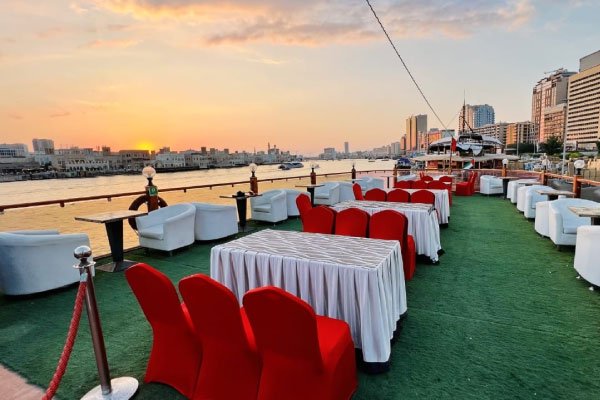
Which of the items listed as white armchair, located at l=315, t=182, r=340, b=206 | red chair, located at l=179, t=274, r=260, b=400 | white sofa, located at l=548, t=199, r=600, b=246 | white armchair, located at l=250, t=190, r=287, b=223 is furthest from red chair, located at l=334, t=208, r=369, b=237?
white armchair, located at l=315, t=182, r=340, b=206

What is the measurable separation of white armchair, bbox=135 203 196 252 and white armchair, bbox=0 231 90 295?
1394mm

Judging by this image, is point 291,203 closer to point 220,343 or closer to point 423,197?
point 423,197

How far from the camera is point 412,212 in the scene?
447 centimetres

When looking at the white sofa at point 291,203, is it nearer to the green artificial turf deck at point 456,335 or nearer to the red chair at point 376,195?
the red chair at point 376,195

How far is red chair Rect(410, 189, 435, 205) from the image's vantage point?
225 inches

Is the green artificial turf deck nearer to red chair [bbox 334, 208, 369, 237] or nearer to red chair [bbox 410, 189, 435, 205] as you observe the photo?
red chair [bbox 334, 208, 369, 237]

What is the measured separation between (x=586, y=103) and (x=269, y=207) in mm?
97028

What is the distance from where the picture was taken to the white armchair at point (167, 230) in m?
5.02

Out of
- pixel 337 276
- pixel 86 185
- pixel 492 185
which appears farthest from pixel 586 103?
pixel 337 276

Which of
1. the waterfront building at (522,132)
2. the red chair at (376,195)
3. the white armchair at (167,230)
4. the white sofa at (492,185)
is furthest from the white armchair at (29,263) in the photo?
the waterfront building at (522,132)

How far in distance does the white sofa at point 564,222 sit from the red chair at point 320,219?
3670 millimetres

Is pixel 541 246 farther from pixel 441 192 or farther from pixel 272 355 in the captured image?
pixel 272 355

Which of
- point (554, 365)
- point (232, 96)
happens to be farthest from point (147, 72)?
point (554, 365)

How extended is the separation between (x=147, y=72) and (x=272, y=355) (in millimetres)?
9094
